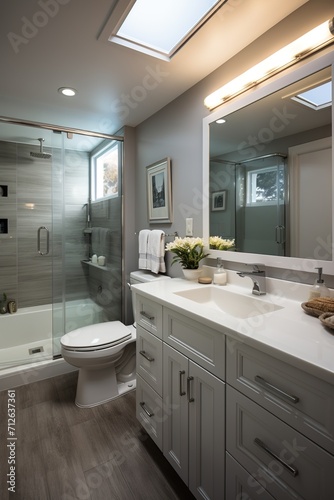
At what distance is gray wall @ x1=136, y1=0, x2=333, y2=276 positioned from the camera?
4.05 ft

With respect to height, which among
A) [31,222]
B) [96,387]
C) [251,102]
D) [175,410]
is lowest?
[96,387]

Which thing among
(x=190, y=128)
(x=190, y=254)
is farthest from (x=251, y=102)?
(x=190, y=254)

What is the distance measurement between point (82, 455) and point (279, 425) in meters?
1.22

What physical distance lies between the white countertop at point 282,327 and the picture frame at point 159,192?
914 millimetres

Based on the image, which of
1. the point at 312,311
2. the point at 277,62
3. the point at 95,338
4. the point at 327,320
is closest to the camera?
the point at 327,320

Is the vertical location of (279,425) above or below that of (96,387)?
above

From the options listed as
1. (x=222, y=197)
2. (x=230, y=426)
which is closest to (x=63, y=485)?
(x=230, y=426)

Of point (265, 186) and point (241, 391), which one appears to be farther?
point (265, 186)

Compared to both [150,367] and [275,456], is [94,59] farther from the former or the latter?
[275,456]

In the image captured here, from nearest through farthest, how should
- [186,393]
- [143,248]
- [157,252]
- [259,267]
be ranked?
[186,393] < [259,267] < [157,252] < [143,248]

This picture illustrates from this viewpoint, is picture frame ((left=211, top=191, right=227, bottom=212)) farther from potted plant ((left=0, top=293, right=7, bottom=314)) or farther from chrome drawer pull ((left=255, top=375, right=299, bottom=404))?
potted plant ((left=0, top=293, right=7, bottom=314))

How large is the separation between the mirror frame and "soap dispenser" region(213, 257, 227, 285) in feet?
0.18

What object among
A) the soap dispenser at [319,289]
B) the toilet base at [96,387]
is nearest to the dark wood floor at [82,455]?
the toilet base at [96,387]

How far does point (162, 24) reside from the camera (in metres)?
1.35
